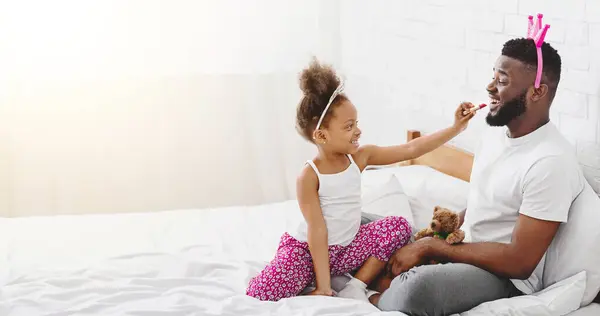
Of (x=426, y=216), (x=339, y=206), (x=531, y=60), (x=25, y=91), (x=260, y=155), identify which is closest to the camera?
(x=531, y=60)

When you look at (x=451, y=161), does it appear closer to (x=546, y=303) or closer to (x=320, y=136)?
(x=320, y=136)

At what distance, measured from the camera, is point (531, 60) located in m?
2.10

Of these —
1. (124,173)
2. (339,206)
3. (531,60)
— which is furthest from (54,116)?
(531,60)

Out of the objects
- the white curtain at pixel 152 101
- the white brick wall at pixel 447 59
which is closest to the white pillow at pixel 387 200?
the white brick wall at pixel 447 59

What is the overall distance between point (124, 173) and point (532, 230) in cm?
191

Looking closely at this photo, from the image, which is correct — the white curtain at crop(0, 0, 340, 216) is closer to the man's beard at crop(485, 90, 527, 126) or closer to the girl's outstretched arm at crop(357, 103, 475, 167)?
the girl's outstretched arm at crop(357, 103, 475, 167)

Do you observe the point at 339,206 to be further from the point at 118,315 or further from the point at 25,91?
the point at 25,91

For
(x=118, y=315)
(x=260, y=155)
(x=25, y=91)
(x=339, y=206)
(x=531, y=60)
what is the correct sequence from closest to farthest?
(x=118, y=315)
(x=531, y=60)
(x=339, y=206)
(x=25, y=91)
(x=260, y=155)

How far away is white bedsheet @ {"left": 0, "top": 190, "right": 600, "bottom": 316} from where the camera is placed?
Result: 6.55 feet

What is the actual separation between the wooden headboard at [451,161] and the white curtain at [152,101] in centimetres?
75

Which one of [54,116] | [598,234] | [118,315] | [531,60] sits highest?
[531,60]

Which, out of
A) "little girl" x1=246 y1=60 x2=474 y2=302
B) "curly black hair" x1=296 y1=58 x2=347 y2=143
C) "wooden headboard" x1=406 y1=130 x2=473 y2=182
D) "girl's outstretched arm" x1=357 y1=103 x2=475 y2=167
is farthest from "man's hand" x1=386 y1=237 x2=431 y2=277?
"wooden headboard" x1=406 y1=130 x2=473 y2=182

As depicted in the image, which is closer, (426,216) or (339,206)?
(339,206)

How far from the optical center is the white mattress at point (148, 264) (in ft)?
6.55
